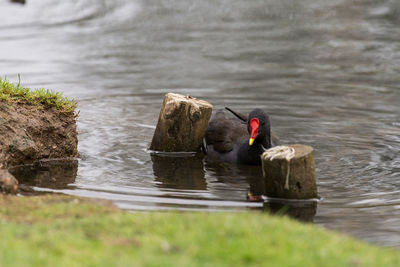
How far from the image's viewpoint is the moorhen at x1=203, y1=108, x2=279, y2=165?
11.2m

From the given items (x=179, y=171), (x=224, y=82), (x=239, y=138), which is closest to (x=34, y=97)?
(x=179, y=171)

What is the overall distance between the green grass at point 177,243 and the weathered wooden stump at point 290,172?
7.36 ft

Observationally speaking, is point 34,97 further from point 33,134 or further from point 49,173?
point 49,173

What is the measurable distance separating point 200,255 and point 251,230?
65cm

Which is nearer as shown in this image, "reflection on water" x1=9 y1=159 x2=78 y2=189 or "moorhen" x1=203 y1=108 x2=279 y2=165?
"reflection on water" x1=9 y1=159 x2=78 y2=189

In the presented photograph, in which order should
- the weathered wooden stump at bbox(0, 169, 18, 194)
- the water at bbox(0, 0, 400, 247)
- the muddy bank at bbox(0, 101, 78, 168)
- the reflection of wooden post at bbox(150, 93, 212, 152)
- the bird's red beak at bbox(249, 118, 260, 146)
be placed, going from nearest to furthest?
1. the weathered wooden stump at bbox(0, 169, 18, 194)
2. the water at bbox(0, 0, 400, 247)
3. the muddy bank at bbox(0, 101, 78, 168)
4. the bird's red beak at bbox(249, 118, 260, 146)
5. the reflection of wooden post at bbox(150, 93, 212, 152)

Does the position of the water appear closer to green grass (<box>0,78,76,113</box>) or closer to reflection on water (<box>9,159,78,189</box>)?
reflection on water (<box>9,159,78,189</box>)

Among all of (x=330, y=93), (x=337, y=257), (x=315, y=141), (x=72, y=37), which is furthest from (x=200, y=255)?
(x=72, y=37)

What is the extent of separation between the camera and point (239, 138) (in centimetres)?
1217

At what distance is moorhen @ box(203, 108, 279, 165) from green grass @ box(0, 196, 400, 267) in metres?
4.48

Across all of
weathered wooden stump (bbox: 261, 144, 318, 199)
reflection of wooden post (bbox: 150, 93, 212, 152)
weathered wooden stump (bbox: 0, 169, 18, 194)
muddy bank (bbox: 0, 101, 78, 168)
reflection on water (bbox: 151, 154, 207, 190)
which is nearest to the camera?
weathered wooden stump (bbox: 0, 169, 18, 194)

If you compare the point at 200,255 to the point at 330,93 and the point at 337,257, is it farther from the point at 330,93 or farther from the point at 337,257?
the point at 330,93

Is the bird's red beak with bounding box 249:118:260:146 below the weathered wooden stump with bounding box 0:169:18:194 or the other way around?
the other way around

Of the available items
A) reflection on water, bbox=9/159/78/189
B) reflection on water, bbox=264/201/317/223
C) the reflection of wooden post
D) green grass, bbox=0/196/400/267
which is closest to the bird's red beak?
the reflection of wooden post
